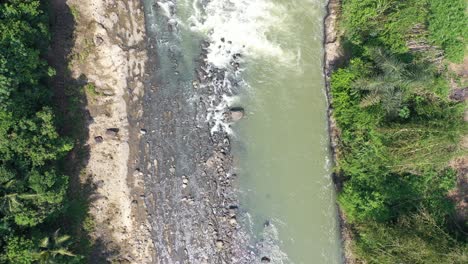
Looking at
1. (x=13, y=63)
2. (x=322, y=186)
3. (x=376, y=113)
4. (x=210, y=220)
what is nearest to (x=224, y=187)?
(x=210, y=220)

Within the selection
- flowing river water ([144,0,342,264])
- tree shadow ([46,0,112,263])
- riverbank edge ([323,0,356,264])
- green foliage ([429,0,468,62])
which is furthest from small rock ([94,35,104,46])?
green foliage ([429,0,468,62])

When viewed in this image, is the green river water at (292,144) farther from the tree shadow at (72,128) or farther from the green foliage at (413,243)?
the tree shadow at (72,128)

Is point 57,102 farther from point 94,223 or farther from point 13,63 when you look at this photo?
point 94,223

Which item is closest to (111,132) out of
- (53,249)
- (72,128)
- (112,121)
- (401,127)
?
(112,121)

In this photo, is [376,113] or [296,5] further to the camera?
[296,5]

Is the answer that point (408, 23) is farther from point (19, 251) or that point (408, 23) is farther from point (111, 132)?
point (19, 251)

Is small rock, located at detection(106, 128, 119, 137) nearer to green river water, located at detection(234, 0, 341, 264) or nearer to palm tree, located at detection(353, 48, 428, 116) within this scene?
green river water, located at detection(234, 0, 341, 264)

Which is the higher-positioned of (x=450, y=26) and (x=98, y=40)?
(x=450, y=26)
